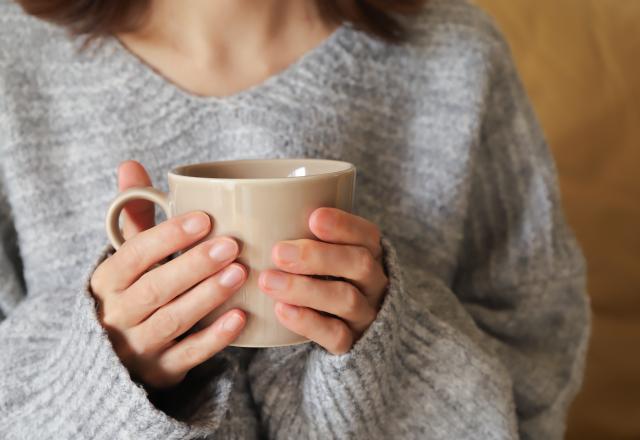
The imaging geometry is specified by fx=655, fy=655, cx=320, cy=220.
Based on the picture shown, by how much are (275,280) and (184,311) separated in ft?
0.23

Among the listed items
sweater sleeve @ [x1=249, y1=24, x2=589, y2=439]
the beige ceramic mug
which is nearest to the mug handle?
the beige ceramic mug

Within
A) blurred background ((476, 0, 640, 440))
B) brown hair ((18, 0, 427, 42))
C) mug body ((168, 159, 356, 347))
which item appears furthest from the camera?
blurred background ((476, 0, 640, 440))

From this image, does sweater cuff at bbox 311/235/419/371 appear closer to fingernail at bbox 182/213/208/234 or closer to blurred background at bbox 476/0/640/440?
fingernail at bbox 182/213/208/234

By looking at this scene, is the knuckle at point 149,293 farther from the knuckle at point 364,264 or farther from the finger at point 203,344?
the knuckle at point 364,264

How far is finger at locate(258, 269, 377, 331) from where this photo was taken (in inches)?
17.0

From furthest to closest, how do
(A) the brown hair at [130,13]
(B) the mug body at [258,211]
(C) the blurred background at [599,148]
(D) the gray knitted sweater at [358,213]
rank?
(C) the blurred background at [599,148], (A) the brown hair at [130,13], (D) the gray knitted sweater at [358,213], (B) the mug body at [258,211]

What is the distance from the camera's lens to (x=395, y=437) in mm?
600

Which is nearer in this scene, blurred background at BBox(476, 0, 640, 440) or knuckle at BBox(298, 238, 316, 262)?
knuckle at BBox(298, 238, 316, 262)

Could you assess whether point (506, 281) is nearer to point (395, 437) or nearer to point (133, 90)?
point (395, 437)

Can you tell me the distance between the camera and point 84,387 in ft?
1.63

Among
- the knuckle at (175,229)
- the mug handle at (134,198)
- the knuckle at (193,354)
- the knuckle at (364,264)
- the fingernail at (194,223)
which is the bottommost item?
the knuckle at (193,354)

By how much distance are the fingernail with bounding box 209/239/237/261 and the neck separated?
0.34 meters

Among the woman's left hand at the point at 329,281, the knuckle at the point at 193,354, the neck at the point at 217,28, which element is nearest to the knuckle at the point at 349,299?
the woman's left hand at the point at 329,281

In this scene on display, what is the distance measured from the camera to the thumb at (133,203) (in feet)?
1.78
